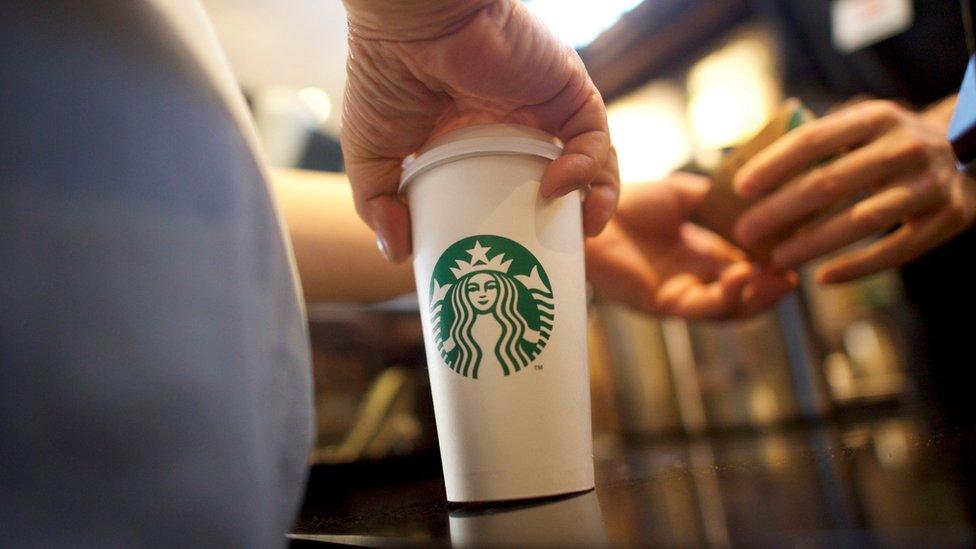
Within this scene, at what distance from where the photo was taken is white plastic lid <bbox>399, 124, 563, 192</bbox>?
20.6 inches

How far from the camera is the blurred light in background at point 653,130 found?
289 cm

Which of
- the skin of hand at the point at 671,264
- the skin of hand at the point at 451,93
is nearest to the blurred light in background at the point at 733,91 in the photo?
the skin of hand at the point at 671,264

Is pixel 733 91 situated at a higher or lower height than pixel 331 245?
higher

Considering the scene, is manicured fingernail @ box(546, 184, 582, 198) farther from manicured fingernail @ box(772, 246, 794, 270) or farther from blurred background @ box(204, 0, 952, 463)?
blurred background @ box(204, 0, 952, 463)

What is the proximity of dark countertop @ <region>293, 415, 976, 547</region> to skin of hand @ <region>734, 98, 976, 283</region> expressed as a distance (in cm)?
45

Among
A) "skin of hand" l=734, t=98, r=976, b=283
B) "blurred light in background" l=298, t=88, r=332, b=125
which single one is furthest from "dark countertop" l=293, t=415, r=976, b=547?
"blurred light in background" l=298, t=88, r=332, b=125

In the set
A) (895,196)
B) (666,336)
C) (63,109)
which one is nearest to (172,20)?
(63,109)

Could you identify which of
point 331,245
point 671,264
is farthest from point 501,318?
point 671,264

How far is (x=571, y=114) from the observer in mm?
565

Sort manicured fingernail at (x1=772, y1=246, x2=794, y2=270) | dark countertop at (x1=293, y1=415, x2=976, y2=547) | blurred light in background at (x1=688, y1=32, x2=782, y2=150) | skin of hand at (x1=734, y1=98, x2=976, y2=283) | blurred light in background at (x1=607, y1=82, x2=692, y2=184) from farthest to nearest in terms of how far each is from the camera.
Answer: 1. blurred light in background at (x1=607, y1=82, x2=692, y2=184)
2. blurred light in background at (x1=688, y1=32, x2=782, y2=150)
3. manicured fingernail at (x1=772, y1=246, x2=794, y2=270)
4. skin of hand at (x1=734, y1=98, x2=976, y2=283)
5. dark countertop at (x1=293, y1=415, x2=976, y2=547)

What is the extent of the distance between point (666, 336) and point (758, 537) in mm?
3125

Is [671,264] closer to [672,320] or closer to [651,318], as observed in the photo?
[672,320]

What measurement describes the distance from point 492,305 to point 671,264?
2.74 feet

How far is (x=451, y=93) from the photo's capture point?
1.81ft
